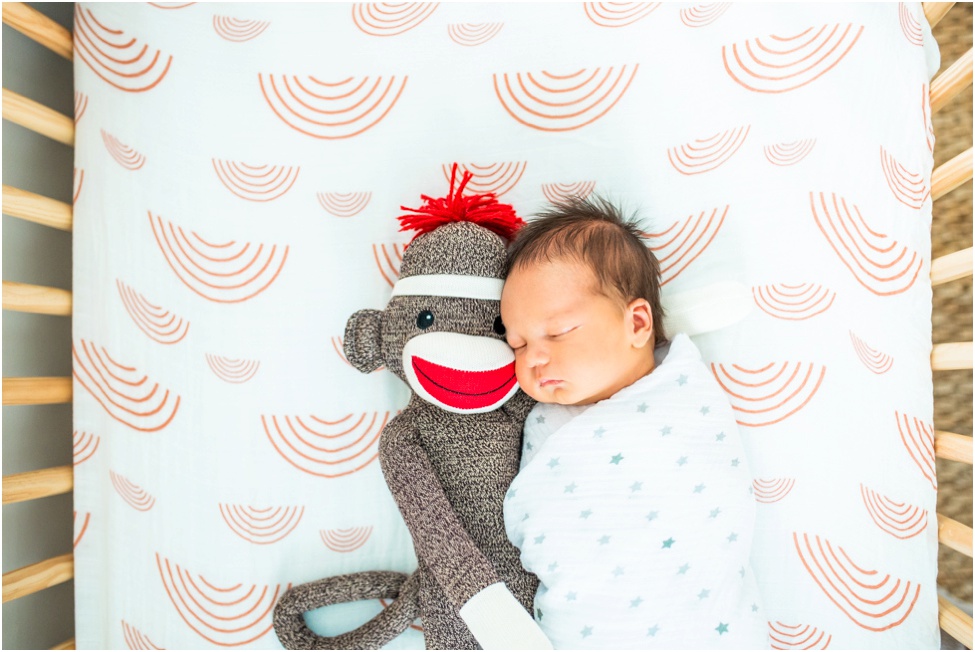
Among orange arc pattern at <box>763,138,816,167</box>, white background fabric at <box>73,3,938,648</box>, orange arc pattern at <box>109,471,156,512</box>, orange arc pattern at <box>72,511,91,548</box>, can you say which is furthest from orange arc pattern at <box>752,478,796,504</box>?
orange arc pattern at <box>72,511,91,548</box>

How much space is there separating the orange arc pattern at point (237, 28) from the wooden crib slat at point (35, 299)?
1.49 ft

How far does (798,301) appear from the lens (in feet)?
3.09

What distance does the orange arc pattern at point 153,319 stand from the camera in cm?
96

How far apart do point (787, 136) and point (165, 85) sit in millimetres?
934

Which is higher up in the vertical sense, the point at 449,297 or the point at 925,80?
the point at 925,80

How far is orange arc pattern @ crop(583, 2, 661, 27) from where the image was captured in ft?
3.19

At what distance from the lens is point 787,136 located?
0.96 metres

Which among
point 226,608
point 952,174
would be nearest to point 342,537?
point 226,608

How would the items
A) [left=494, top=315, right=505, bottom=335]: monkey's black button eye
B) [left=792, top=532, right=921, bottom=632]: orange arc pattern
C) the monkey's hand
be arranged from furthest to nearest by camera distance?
[left=792, top=532, right=921, bottom=632]: orange arc pattern < [left=494, top=315, right=505, bottom=335]: monkey's black button eye < the monkey's hand

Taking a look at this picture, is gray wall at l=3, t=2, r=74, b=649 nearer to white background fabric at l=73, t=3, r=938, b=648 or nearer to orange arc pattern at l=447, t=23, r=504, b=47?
white background fabric at l=73, t=3, r=938, b=648

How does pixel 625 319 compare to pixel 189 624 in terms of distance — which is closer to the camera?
pixel 625 319

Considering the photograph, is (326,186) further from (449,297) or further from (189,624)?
(189,624)

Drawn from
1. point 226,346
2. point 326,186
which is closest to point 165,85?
point 326,186

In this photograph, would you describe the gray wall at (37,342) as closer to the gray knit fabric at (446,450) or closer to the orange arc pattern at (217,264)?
the orange arc pattern at (217,264)
